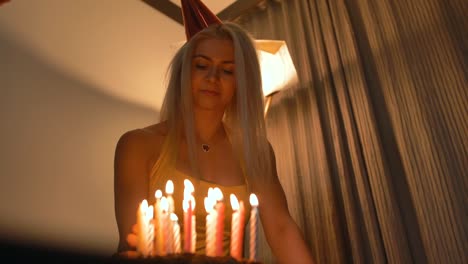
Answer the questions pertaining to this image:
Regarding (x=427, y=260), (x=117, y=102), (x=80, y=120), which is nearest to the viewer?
(x=427, y=260)

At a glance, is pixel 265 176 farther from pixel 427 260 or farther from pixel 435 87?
pixel 435 87

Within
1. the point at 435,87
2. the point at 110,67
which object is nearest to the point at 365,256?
the point at 435,87

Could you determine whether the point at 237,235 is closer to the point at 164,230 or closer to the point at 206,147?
the point at 164,230

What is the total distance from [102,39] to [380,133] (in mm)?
1289

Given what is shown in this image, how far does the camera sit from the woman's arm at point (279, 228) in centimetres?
95

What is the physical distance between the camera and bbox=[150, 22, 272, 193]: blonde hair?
3.22 ft

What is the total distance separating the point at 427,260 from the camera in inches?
43.0

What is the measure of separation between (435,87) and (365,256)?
0.65m

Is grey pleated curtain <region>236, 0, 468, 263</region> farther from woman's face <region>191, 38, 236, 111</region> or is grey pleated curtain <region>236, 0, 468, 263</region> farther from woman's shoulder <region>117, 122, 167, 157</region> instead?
woman's shoulder <region>117, 122, 167, 157</region>

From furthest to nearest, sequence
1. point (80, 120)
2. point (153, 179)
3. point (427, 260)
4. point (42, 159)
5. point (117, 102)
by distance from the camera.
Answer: point (117, 102), point (80, 120), point (42, 159), point (427, 260), point (153, 179)

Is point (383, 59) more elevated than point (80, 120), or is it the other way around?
point (383, 59)

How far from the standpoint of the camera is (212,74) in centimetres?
103

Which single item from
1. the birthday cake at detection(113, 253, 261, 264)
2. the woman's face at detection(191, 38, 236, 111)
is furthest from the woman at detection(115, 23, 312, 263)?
the birthday cake at detection(113, 253, 261, 264)

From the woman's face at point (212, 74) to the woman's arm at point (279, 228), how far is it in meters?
0.30
